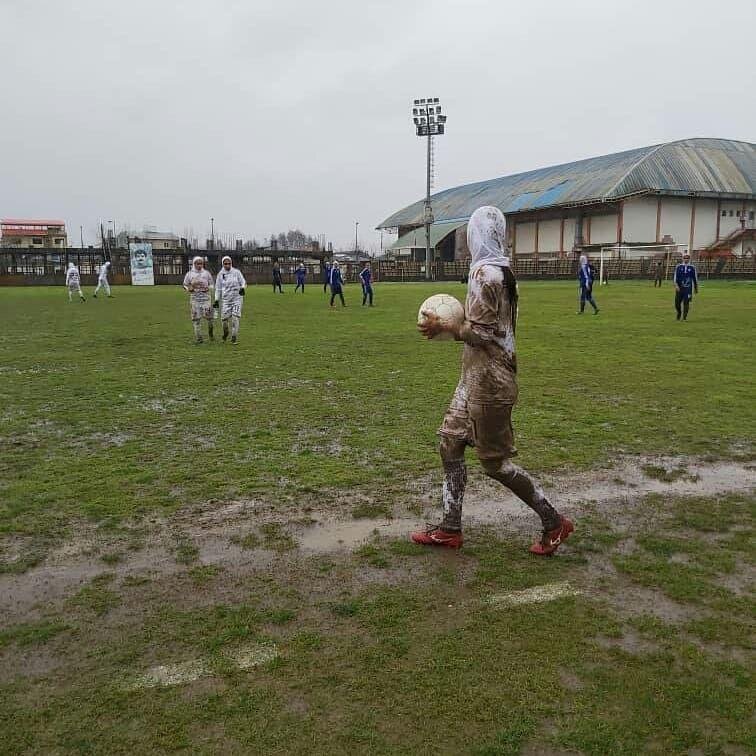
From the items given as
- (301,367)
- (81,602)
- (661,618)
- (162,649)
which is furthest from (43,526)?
(301,367)

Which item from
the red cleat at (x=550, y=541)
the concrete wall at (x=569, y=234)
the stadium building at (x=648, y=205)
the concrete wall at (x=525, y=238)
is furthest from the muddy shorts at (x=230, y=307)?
the concrete wall at (x=525, y=238)

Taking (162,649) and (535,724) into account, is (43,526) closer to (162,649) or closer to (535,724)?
(162,649)

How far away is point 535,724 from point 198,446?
15.9ft

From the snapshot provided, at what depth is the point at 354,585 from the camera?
3971 millimetres

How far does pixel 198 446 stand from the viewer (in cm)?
686

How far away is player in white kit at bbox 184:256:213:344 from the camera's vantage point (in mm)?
14164

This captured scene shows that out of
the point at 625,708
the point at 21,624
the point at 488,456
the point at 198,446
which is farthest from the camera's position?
the point at 198,446

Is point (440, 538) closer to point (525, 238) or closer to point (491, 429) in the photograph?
point (491, 429)

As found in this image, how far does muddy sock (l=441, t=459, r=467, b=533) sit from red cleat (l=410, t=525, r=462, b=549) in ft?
0.11

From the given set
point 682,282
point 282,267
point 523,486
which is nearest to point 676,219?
point 282,267

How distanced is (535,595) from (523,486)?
73 cm

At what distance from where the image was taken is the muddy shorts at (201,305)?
14648 millimetres

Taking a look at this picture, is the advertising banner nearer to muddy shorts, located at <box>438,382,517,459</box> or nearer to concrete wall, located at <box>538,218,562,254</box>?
concrete wall, located at <box>538,218,562,254</box>

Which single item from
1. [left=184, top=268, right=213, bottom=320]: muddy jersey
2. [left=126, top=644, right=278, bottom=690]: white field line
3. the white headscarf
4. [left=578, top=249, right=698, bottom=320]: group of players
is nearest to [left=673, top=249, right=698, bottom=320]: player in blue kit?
[left=578, top=249, right=698, bottom=320]: group of players
